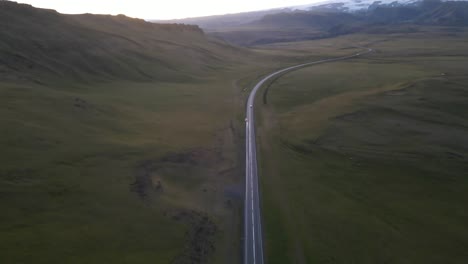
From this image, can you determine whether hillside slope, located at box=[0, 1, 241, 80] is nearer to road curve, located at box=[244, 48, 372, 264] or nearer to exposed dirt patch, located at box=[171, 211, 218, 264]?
road curve, located at box=[244, 48, 372, 264]

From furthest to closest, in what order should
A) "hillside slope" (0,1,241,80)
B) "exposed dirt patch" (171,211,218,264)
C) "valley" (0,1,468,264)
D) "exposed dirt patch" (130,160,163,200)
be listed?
"hillside slope" (0,1,241,80)
"exposed dirt patch" (130,160,163,200)
"valley" (0,1,468,264)
"exposed dirt patch" (171,211,218,264)

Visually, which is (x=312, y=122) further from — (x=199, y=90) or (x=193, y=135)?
(x=199, y=90)

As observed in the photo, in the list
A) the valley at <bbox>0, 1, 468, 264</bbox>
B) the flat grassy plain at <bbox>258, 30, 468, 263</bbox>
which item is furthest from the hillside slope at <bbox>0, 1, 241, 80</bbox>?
the flat grassy plain at <bbox>258, 30, 468, 263</bbox>

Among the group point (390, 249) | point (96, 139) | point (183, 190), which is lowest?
point (390, 249)

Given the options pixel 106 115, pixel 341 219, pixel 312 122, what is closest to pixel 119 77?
pixel 106 115

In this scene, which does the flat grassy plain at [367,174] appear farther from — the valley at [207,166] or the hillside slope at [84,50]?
the hillside slope at [84,50]

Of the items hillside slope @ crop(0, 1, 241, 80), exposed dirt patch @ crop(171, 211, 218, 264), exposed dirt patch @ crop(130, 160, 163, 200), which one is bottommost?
exposed dirt patch @ crop(171, 211, 218, 264)
